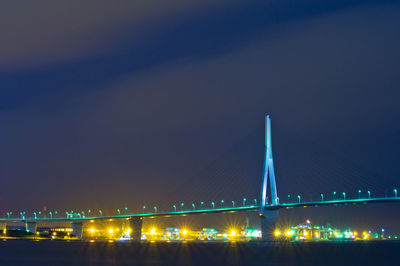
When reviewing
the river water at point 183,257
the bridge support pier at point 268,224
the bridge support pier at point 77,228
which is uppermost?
the bridge support pier at point 77,228

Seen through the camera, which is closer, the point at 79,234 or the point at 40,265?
the point at 40,265

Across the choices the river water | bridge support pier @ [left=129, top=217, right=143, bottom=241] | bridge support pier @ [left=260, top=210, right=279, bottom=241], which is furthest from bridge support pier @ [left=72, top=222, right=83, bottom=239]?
the river water

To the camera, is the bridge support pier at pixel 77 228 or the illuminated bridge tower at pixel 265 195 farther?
the bridge support pier at pixel 77 228

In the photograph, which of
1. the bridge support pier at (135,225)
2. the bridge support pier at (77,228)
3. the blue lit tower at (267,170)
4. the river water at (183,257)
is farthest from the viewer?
the bridge support pier at (77,228)

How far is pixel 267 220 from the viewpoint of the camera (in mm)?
89875

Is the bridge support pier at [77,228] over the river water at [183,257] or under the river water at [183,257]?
over

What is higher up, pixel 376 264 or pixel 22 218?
pixel 22 218

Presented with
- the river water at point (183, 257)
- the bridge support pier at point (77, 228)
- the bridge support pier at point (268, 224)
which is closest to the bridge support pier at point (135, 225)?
the bridge support pier at point (77, 228)

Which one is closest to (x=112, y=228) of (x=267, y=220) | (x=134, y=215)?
(x=134, y=215)

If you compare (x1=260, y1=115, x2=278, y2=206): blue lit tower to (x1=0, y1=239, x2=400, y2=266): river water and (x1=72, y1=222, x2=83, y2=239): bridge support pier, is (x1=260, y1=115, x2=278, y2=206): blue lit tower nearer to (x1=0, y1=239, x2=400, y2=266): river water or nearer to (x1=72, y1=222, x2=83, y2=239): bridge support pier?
(x1=0, y1=239, x2=400, y2=266): river water

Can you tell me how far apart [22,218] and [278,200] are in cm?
7754

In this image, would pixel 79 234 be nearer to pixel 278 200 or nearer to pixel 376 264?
pixel 278 200

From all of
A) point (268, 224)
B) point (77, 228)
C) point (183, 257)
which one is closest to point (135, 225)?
point (77, 228)

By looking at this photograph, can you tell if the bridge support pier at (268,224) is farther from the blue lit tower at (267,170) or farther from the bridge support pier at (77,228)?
the bridge support pier at (77,228)
